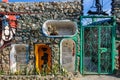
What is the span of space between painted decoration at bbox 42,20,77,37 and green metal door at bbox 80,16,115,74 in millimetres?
580

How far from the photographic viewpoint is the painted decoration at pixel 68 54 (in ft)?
46.1

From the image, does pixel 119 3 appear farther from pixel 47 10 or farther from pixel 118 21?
pixel 47 10

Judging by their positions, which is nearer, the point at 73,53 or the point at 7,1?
the point at 73,53

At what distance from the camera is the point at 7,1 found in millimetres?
14977

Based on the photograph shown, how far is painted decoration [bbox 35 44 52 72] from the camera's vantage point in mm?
14286

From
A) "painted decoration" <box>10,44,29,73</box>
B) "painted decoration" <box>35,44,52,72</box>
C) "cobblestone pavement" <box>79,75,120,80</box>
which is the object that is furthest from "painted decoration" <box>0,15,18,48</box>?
"cobblestone pavement" <box>79,75,120,80</box>

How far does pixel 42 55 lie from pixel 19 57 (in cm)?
101

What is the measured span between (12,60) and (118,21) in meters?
4.81

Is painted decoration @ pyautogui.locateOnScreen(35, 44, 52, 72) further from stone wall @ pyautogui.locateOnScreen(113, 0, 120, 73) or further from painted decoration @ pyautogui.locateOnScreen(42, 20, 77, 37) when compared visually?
stone wall @ pyautogui.locateOnScreen(113, 0, 120, 73)

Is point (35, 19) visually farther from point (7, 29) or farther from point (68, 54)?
point (68, 54)

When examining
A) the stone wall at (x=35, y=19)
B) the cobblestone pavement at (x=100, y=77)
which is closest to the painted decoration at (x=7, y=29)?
the stone wall at (x=35, y=19)

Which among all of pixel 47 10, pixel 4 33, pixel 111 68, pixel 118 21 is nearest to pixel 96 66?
pixel 111 68

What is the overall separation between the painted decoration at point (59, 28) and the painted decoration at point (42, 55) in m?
0.64

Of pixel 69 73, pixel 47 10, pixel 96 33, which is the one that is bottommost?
pixel 69 73
